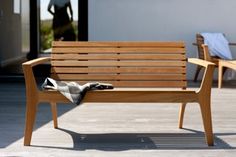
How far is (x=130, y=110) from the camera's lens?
5.89 meters

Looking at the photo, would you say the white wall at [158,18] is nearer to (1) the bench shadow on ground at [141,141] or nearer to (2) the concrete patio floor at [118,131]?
(2) the concrete patio floor at [118,131]

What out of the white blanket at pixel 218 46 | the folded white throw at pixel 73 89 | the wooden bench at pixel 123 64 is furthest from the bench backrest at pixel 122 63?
the white blanket at pixel 218 46

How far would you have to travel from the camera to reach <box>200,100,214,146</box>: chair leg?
4051 millimetres

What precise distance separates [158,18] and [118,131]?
4.62 m

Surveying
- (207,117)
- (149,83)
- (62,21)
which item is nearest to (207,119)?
(207,117)

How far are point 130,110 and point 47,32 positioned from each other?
387 centimetres

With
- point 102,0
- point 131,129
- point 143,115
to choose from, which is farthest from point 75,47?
point 102,0

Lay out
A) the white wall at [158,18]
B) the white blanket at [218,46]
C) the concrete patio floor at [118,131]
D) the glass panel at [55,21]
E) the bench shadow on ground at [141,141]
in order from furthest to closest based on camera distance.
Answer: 1. the glass panel at [55,21]
2. the white wall at [158,18]
3. the white blanket at [218,46]
4. the bench shadow on ground at [141,141]
5. the concrete patio floor at [118,131]

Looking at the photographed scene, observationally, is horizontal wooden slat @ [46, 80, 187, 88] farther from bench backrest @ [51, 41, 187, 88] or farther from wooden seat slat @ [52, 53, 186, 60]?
wooden seat slat @ [52, 53, 186, 60]

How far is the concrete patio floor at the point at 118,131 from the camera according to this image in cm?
392

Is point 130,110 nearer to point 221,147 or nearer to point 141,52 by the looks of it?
point 141,52

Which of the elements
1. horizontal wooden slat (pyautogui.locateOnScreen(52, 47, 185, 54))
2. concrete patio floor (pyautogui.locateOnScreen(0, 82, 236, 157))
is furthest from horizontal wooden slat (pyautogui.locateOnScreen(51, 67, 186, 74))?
concrete patio floor (pyautogui.locateOnScreen(0, 82, 236, 157))

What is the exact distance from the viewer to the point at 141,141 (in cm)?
425

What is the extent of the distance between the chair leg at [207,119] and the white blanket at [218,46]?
4.50m
